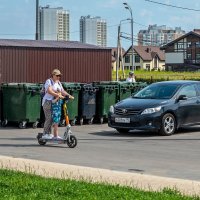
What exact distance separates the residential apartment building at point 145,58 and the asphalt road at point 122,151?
132176 mm

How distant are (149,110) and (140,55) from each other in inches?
5308

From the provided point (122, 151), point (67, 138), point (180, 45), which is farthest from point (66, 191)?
point (180, 45)

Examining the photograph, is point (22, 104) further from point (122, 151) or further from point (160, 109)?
point (122, 151)

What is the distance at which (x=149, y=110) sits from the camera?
16859 millimetres

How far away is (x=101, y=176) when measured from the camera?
9547 millimetres

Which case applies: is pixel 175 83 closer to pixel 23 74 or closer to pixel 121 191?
pixel 23 74

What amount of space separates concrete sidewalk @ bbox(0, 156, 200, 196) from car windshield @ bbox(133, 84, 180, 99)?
280 inches

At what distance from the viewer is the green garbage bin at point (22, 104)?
62.6 ft

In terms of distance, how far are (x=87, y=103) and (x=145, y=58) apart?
433 ft

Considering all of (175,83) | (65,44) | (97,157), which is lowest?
(97,157)

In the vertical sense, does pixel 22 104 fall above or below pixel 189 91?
below

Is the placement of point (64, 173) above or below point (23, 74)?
below

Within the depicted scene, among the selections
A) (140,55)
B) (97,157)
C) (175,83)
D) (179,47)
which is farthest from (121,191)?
(140,55)

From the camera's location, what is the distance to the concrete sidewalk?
8.70 m
